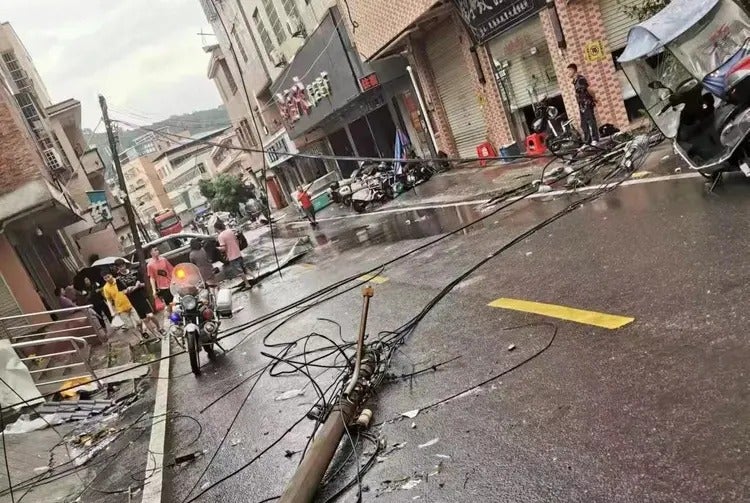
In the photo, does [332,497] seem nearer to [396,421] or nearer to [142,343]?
[396,421]

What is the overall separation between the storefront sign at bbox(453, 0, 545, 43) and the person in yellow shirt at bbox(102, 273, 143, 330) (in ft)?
41.0

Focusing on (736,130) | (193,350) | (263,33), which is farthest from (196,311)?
(263,33)

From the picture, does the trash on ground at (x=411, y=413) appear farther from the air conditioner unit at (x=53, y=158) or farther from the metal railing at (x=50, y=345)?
the air conditioner unit at (x=53, y=158)

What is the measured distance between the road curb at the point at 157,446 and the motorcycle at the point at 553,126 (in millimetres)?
10247

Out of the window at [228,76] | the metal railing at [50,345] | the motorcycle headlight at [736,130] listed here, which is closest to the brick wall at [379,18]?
the motorcycle headlight at [736,130]

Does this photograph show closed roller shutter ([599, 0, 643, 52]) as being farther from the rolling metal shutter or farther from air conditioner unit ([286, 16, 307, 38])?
air conditioner unit ([286, 16, 307, 38])

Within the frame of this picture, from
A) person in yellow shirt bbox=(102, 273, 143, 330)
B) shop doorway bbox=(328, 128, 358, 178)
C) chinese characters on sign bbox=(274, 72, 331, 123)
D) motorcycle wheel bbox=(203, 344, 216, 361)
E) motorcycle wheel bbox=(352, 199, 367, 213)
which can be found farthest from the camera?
shop doorway bbox=(328, 128, 358, 178)

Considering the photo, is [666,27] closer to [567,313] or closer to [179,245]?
[567,313]

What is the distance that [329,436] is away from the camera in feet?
14.0

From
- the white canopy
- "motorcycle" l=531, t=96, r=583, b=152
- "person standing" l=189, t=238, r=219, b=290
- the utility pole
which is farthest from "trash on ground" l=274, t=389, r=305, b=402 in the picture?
"motorcycle" l=531, t=96, r=583, b=152

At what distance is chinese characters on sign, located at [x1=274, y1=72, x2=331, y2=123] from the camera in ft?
91.7

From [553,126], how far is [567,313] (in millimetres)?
11531

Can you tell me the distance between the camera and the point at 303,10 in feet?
95.9

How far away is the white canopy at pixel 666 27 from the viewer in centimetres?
717
